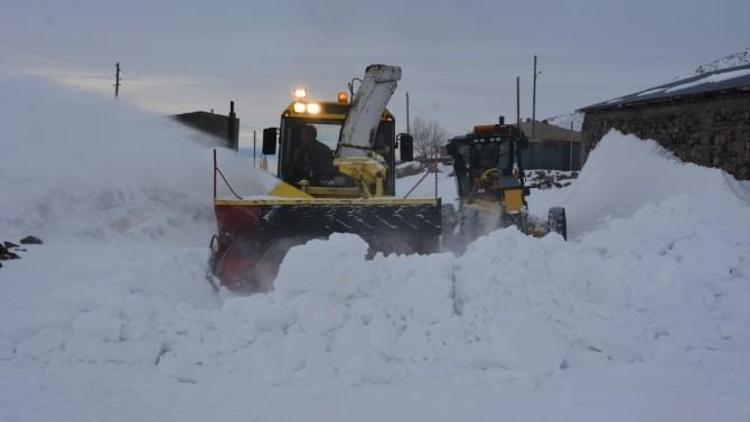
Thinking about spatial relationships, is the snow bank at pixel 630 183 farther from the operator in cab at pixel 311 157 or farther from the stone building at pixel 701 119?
the operator in cab at pixel 311 157


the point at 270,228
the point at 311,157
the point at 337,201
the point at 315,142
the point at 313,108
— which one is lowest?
the point at 270,228

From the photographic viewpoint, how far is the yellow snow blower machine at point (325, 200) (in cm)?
742

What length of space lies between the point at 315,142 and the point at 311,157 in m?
0.21

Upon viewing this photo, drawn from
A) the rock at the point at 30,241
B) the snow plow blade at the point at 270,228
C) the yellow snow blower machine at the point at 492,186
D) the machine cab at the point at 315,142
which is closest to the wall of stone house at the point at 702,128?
Answer: the yellow snow blower machine at the point at 492,186

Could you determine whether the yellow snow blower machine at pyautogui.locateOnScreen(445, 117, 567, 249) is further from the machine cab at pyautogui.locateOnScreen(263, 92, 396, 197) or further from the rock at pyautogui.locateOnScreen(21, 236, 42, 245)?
the rock at pyautogui.locateOnScreen(21, 236, 42, 245)

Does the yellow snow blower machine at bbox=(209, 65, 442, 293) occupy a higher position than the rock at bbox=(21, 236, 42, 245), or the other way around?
the yellow snow blower machine at bbox=(209, 65, 442, 293)

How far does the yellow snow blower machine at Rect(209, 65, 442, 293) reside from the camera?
7418 mm

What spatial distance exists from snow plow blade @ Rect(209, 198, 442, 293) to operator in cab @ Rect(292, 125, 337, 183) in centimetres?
182

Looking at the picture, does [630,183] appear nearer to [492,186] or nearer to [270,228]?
[492,186]

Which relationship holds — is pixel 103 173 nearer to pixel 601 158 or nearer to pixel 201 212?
pixel 201 212

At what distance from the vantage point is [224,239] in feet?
24.6

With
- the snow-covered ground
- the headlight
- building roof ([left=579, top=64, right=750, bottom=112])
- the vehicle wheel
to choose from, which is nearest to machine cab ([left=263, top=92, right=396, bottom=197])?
the headlight

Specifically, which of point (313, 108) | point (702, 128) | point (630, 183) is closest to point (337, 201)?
point (313, 108)

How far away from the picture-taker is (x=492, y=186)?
37.1ft
